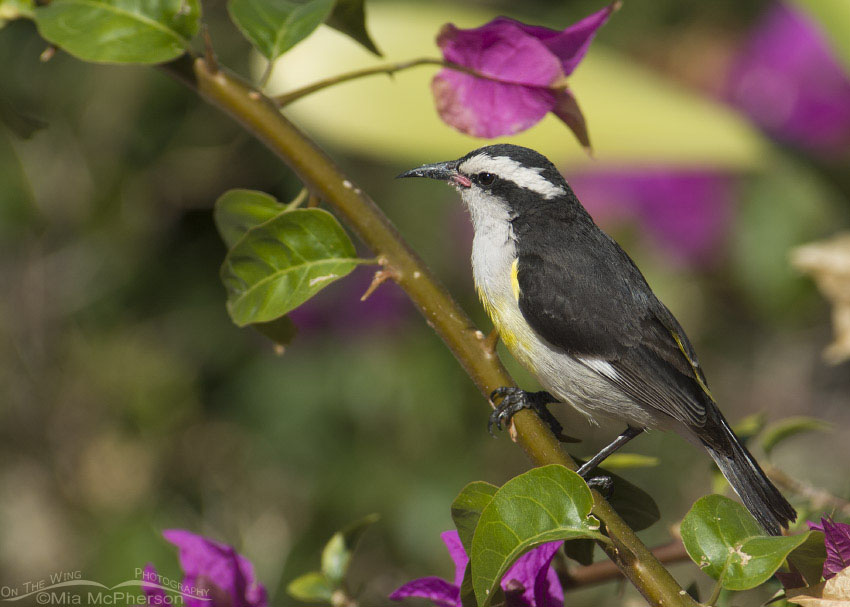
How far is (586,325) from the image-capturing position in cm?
150

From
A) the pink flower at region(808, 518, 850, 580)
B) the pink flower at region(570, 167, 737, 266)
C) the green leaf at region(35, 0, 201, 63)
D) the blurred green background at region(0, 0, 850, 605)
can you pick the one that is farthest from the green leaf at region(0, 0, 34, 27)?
the pink flower at region(570, 167, 737, 266)

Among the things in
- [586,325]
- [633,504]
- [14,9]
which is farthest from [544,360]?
[14,9]

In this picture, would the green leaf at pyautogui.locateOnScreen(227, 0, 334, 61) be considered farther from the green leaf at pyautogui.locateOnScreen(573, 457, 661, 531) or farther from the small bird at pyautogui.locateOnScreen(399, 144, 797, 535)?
the green leaf at pyautogui.locateOnScreen(573, 457, 661, 531)

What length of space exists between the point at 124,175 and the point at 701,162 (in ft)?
6.17

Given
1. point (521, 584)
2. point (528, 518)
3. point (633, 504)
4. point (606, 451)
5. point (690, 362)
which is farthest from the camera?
point (690, 362)

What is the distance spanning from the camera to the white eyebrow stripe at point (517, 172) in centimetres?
165

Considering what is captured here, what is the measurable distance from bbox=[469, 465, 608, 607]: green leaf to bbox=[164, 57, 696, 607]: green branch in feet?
0.46

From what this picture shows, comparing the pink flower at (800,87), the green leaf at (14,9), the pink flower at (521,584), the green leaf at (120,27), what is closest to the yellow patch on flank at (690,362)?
the pink flower at (521,584)

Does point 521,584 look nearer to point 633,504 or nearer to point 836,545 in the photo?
point 633,504

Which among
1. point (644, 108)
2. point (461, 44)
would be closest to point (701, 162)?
point (644, 108)

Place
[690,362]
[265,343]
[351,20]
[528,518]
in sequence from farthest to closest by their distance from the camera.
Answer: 1. [265,343]
2. [690,362]
3. [351,20]
4. [528,518]

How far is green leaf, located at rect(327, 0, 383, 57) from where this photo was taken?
1.22 metres

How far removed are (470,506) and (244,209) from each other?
0.48m

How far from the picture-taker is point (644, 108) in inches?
96.2
